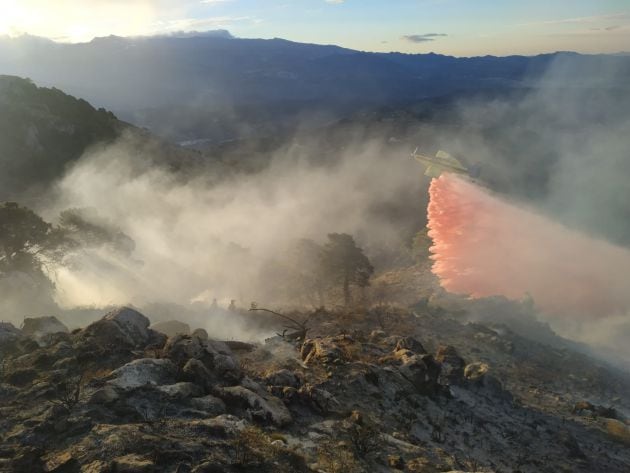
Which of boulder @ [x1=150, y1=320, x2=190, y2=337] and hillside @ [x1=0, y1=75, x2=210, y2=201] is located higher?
hillside @ [x1=0, y1=75, x2=210, y2=201]

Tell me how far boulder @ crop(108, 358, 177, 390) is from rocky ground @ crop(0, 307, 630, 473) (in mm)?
53

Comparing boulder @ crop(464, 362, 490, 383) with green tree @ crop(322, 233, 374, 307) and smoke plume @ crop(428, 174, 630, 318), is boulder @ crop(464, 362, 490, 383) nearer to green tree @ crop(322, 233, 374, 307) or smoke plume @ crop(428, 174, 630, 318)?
green tree @ crop(322, 233, 374, 307)

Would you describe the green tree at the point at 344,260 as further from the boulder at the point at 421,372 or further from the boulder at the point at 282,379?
the boulder at the point at 282,379

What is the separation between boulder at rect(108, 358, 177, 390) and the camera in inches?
553

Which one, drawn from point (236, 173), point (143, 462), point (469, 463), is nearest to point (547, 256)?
point (469, 463)

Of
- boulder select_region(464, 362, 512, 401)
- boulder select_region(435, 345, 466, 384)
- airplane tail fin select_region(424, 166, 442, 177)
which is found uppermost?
airplane tail fin select_region(424, 166, 442, 177)

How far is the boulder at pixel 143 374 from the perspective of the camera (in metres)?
14.1

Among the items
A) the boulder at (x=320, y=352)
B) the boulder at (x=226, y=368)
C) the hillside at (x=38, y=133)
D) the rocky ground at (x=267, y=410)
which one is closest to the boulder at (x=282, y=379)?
the rocky ground at (x=267, y=410)

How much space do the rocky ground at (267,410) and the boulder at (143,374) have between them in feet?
0.17

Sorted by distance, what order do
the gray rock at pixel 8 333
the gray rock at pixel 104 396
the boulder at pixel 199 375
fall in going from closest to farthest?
the gray rock at pixel 104 396 < the boulder at pixel 199 375 < the gray rock at pixel 8 333

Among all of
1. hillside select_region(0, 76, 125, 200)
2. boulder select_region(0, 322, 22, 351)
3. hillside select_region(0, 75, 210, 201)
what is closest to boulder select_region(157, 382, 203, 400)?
boulder select_region(0, 322, 22, 351)

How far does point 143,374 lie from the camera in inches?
576

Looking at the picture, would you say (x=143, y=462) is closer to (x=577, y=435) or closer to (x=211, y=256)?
(x=577, y=435)

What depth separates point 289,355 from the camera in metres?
20.8
